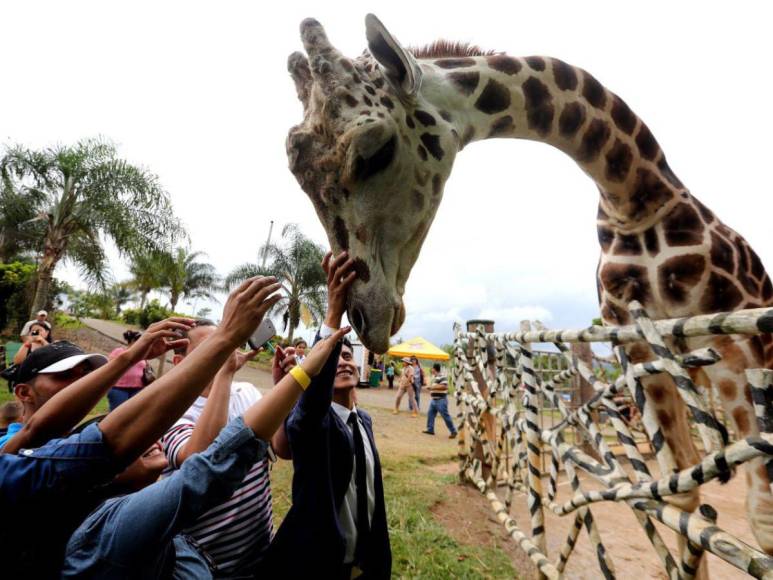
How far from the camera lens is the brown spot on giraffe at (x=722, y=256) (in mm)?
2229

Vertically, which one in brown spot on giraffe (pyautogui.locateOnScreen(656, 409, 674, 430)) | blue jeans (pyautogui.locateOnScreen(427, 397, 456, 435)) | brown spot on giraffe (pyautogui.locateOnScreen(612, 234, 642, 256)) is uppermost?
brown spot on giraffe (pyautogui.locateOnScreen(612, 234, 642, 256))

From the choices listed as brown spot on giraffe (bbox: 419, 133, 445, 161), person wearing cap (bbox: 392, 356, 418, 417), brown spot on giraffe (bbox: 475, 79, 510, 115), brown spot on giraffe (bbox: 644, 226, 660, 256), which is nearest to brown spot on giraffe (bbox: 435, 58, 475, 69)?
brown spot on giraffe (bbox: 475, 79, 510, 115)

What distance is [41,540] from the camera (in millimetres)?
1210

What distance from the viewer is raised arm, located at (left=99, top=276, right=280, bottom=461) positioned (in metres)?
1.19

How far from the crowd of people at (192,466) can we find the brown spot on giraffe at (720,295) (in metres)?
1.86

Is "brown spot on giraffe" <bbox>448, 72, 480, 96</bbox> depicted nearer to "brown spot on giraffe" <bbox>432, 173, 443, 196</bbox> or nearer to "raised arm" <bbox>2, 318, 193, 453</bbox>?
"brown spot on giraffe" <bbox>432, 173, 443, 196</bbox>

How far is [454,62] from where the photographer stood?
229cm

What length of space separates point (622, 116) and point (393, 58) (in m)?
1.49

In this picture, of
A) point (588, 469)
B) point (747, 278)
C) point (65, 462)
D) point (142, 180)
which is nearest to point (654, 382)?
point (747, 278)

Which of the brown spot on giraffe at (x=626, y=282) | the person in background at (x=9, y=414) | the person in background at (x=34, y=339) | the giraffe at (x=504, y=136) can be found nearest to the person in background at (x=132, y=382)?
the person in background at (x=9, y=414)

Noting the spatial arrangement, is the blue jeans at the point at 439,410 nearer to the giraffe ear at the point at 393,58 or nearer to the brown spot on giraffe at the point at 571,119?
the brown spot on giraffe at the point at 571,119

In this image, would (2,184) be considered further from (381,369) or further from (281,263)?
(381,369)

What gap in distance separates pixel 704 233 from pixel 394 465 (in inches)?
210

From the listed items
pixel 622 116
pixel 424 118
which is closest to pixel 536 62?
pixel 622 116
